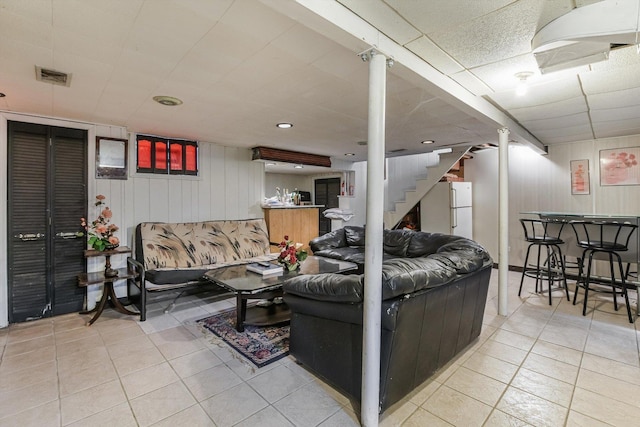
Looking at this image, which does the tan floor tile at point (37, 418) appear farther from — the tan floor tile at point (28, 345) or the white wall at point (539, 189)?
the white wall at point (539, 189)

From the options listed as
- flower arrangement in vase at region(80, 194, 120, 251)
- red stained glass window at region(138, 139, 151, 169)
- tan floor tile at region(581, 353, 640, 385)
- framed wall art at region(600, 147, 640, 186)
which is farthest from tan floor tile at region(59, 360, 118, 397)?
framed wall art at region(600, 147, 640, 186)

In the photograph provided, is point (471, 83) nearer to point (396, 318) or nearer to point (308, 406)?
point (396, 318)

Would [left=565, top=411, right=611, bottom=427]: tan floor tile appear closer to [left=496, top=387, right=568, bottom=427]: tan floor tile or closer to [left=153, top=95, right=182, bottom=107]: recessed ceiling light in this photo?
[left=496, top=387, right=568, bottom=427]: tan floor tile

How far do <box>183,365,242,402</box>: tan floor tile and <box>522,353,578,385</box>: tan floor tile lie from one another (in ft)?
7.12

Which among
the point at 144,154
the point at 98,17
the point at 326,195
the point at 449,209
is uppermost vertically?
the point at 98,17

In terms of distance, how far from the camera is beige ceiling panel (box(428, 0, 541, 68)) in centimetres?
149

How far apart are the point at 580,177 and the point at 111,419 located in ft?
20.6

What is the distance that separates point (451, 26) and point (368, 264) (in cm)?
132

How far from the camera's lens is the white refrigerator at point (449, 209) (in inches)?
219

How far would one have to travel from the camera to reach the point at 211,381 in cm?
212

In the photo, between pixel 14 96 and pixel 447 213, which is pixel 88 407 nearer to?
pixel 14 96

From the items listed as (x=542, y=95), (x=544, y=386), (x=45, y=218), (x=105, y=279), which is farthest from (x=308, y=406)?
(x=45, y=218)

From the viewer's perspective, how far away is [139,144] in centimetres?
400

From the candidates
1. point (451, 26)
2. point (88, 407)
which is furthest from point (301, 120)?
point (88, 407)
